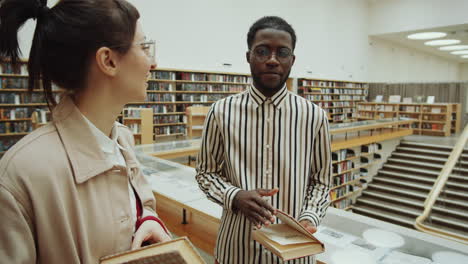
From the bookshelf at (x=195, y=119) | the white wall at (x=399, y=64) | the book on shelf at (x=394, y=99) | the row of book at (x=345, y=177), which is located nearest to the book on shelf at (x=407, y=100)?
the book on shelf at (x=394, y=99)

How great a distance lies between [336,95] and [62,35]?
1572 cm

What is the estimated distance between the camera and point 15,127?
714cm

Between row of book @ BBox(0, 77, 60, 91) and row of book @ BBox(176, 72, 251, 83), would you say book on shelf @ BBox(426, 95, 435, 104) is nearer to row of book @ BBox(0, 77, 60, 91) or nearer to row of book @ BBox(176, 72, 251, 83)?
row of book @ BBox(176, 72, 251, 83)

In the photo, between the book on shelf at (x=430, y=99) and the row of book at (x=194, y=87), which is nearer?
the row of book at (x=194, y=87)

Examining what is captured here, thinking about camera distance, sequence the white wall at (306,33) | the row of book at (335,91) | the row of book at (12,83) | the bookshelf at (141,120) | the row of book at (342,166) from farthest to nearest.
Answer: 1. the row of book at (335,91)
2. the white wall at (306,33)
3. the row of book at (342,166)
4. the bookshelf at (141,120)
5. the row of book at (12,83)

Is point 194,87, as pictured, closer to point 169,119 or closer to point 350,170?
point 169,119

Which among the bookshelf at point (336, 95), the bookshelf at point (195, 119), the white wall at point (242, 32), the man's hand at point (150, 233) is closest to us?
the man's hand at point (150, 233)

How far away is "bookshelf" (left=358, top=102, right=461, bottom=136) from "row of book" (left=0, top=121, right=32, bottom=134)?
14.3 metres

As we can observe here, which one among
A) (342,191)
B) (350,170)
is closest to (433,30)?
(350,170)

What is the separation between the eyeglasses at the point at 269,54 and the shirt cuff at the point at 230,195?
48 centimetres

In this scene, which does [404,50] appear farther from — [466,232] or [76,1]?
[76,1]

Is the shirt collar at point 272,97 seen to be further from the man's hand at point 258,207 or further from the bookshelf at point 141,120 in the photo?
the bookshelf at point 141,120

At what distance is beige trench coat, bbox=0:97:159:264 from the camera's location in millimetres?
657

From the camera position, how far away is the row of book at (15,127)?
7.02 meters
